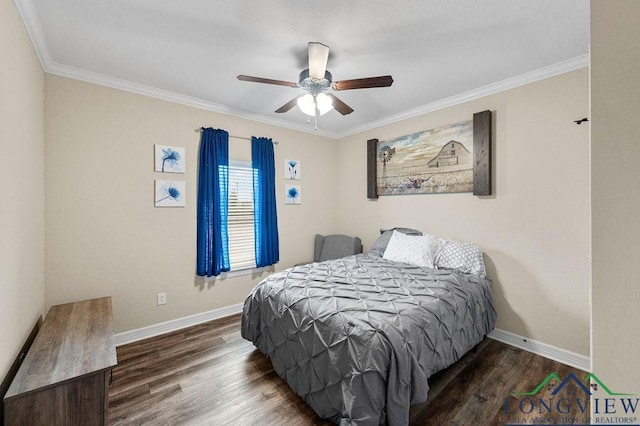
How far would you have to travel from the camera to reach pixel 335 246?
163 inches

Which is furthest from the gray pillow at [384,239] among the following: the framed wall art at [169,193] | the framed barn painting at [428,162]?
the framed wall art at [169,193]

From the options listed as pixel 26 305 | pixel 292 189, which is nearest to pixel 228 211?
pixel 292 189

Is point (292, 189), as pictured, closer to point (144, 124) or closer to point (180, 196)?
point (180, 196)

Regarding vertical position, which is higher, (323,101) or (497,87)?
(497,87)

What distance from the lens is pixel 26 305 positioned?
5.82ft

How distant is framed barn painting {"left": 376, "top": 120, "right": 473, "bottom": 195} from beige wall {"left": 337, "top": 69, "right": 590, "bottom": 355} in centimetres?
16

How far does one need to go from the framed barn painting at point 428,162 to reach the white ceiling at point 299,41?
0.48 m

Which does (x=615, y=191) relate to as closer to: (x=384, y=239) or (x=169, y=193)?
(x=384, y=239)

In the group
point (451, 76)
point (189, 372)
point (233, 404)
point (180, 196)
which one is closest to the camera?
point (233, 404)

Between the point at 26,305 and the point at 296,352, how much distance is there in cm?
182

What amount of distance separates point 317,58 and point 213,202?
6.70ft

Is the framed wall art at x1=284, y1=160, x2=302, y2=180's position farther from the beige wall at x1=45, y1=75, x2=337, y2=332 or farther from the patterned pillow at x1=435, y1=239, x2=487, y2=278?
the patterned pillow at x1=435, y1=239, x2=487, y2=278

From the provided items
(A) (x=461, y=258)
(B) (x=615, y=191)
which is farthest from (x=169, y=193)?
(B) (x=615, y=191)

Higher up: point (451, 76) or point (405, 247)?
point (451, 76)
